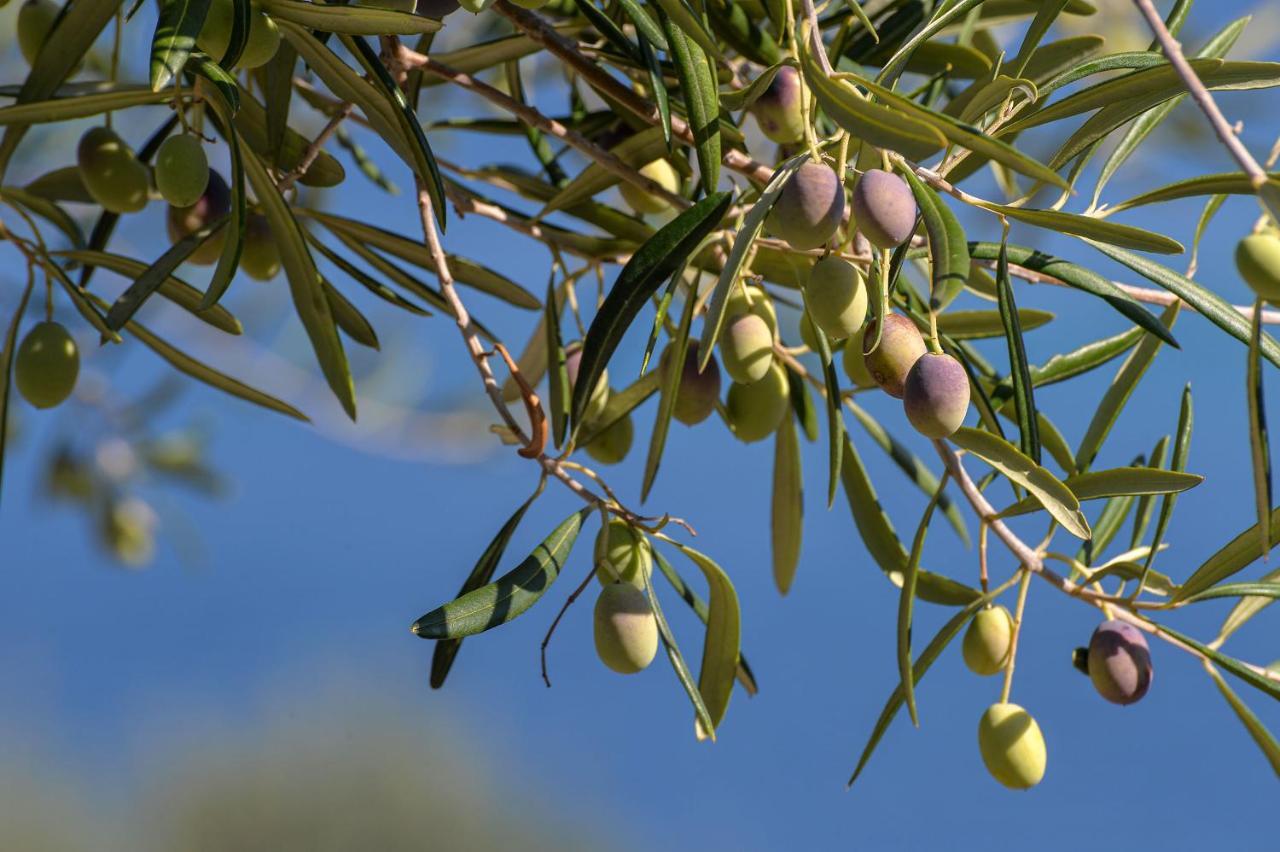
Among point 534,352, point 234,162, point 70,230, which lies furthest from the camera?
point 534,352

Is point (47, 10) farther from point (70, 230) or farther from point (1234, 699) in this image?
point (1234, 699)

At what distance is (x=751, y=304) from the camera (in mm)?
891

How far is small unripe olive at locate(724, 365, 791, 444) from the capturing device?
0.96 m

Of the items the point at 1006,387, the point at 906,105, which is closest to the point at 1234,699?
the point at 1006,387

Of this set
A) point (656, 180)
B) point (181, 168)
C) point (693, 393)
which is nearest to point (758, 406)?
point (693, 393)

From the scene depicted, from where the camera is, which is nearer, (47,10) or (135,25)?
(47,10)

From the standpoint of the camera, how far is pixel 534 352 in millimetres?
1154

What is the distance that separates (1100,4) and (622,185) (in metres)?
0.94

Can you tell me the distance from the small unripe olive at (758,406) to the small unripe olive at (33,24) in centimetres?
52

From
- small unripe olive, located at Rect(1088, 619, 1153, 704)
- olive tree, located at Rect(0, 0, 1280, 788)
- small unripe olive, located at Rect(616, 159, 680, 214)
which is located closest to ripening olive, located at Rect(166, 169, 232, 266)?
olive tree, located at Rect(0, 0, 1280, 788)

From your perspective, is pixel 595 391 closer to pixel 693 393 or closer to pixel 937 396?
pixel 693 393

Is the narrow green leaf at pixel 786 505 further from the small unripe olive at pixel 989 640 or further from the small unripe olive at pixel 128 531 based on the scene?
the small unripe olive at pixel 128 531

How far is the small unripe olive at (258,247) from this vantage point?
1.02m

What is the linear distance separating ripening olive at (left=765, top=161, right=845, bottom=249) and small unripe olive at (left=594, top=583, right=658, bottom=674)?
250 mm
